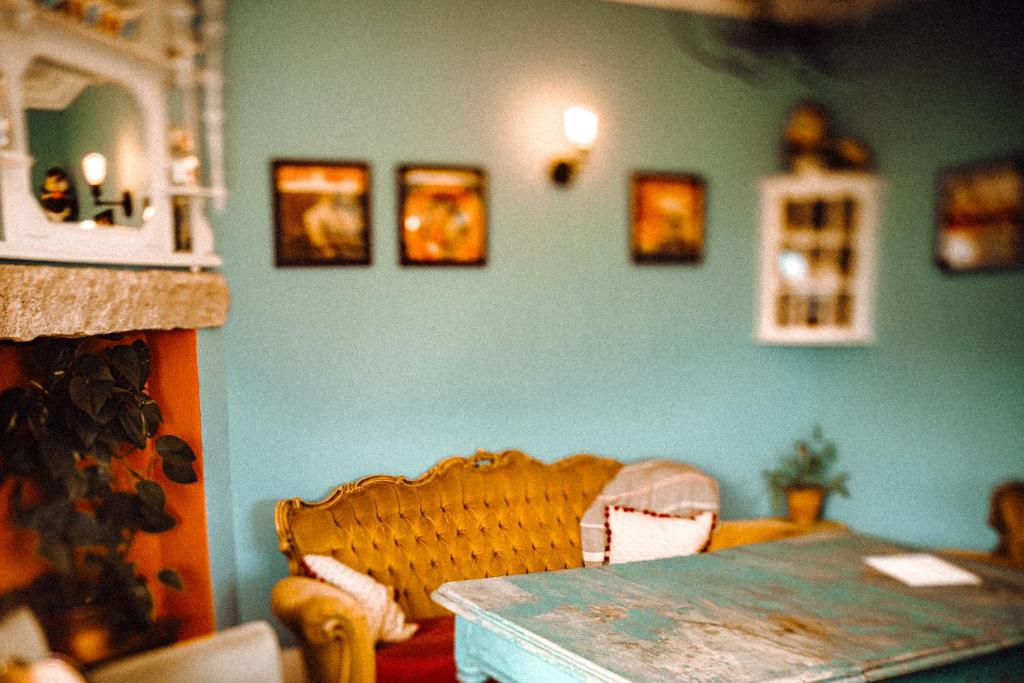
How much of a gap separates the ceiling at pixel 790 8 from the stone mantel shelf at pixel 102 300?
149cm

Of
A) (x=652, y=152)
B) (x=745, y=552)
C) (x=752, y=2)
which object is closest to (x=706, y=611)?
(x=745, y=552)

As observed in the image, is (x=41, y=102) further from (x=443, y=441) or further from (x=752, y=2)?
(x=752, y=2)

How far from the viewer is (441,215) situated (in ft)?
6.10

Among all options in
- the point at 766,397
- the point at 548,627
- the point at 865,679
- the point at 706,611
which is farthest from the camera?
the point at 766,397

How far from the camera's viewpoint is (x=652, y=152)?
1866 mm

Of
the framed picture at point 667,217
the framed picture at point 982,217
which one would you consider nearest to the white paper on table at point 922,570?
the framed picture at point 982,217

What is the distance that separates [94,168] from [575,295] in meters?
1.28

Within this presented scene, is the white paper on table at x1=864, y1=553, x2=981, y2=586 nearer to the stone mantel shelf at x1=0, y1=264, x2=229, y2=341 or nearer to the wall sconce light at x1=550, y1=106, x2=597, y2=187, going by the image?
the wall sconce light at x1=550, y1=106, x2=597, y2=187

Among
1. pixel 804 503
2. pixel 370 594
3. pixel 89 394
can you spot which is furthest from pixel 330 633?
pixel 804 503

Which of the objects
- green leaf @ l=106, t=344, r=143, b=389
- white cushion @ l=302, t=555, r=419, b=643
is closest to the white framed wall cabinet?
white cushion @ l=302, t=555, r=419, b=643

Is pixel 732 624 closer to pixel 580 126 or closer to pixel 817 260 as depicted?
pixel 817 260

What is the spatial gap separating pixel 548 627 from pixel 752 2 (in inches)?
68.1

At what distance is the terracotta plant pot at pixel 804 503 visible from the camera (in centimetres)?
205

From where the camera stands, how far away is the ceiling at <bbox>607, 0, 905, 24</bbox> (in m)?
1.62
